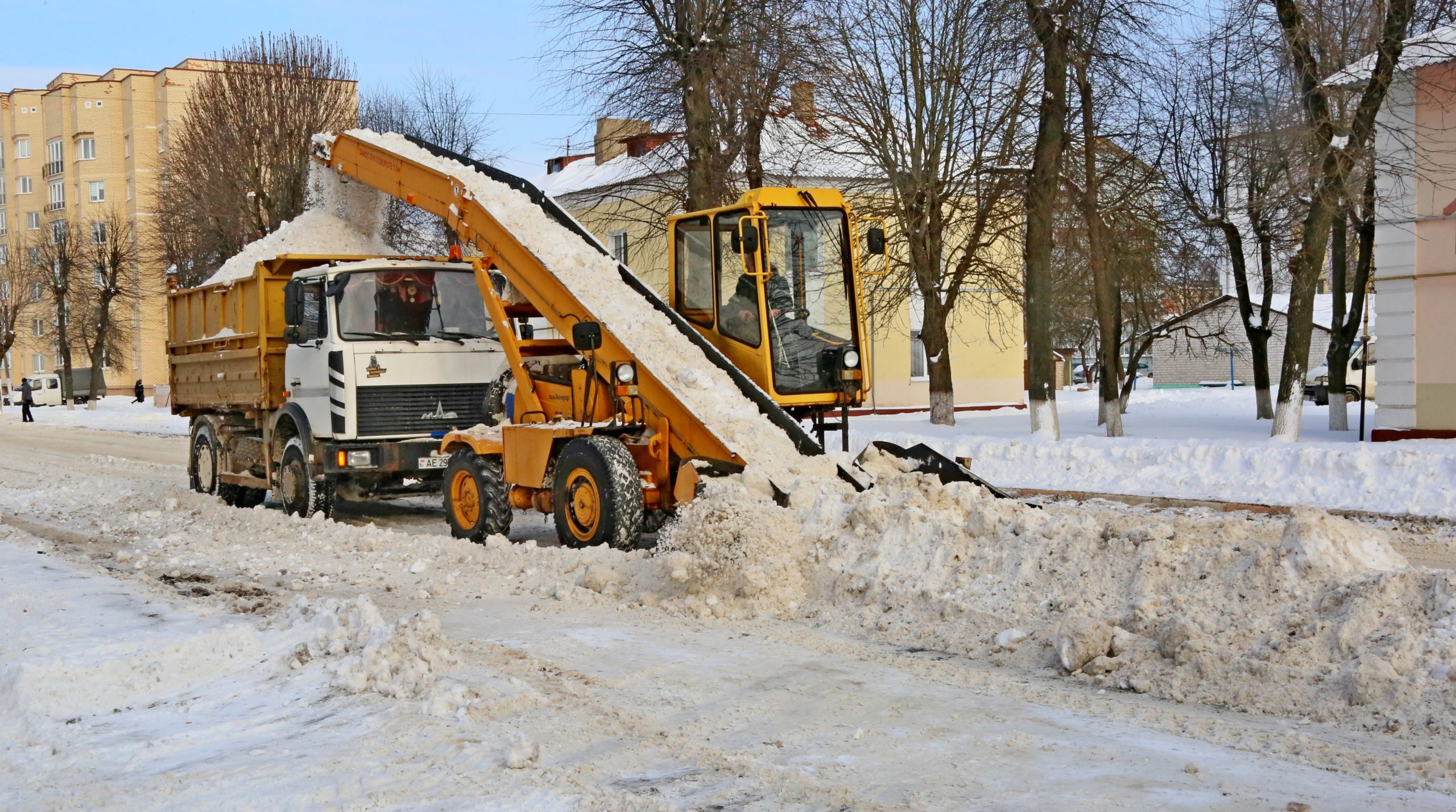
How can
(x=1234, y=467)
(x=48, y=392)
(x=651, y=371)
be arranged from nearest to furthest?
1. (x=651, y=371)
2. (x=1234, y=467)
3. (x=48, y=392)

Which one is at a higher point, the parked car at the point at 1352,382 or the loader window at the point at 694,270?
the loader window at the point at 694,270

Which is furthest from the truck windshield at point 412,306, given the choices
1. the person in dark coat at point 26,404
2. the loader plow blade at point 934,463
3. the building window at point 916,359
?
the person in dark coat at point 26,404

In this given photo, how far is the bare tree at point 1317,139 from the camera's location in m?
18.2

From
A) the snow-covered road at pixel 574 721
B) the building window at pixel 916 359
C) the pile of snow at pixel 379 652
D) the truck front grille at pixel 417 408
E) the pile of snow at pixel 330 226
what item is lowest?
the snow-covered road at pixel 574 721

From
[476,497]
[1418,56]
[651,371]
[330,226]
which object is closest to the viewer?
[651,371]

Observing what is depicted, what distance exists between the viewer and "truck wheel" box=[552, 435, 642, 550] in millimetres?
9992

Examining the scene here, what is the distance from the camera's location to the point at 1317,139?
1838 cm

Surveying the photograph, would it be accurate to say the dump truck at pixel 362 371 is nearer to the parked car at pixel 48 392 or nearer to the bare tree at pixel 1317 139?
the bare tree at pixel 1317 139

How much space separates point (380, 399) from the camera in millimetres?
12898

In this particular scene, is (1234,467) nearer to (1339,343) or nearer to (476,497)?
(476,497)

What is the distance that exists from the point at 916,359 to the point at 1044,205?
20918mm

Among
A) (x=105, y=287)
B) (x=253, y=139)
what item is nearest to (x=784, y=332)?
(x=253, y=139)

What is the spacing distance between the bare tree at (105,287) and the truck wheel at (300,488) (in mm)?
42289

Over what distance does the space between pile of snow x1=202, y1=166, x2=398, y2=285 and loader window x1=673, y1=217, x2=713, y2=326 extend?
5.75 meters
